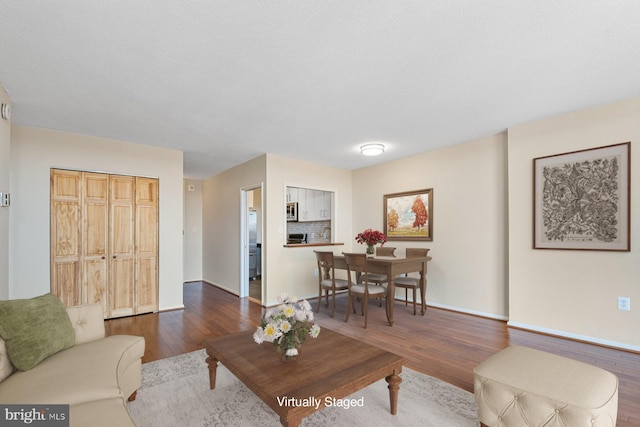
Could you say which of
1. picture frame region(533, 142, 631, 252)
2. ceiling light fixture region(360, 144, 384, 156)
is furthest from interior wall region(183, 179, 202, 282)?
picture frame region(533, 142, 631, 252)

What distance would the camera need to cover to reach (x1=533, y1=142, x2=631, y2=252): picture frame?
2898 mm

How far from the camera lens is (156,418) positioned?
186 cm

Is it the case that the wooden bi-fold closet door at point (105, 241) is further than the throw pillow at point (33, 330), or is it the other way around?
the wooden bi-fold closet door at point (105, 241)

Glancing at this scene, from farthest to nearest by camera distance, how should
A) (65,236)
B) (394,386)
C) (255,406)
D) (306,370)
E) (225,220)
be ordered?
(225,220)
(65,236)
(255,406)
(394,386)
(306,370)

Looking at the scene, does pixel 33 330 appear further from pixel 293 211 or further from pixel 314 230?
pixel 293 211

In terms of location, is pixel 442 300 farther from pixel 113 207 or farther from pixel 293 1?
pixel 113 207

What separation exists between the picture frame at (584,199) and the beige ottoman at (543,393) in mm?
1924

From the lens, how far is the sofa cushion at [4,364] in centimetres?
155

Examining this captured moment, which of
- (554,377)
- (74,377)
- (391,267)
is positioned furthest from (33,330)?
(391,267)

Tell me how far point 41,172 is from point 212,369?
11.1ft

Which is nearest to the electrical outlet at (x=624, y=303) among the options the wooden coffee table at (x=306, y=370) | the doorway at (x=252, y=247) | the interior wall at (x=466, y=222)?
the interior wall at (x=466, y=222)

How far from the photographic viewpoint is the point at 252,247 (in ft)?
23.0

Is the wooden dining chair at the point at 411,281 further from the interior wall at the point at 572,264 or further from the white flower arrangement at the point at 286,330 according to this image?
the white flower arrangement at the point at 286,330

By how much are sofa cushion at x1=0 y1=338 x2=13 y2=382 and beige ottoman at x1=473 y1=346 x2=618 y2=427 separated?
100 inches
